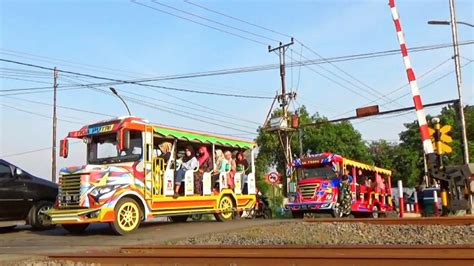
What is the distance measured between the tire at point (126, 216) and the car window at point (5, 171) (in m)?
3.65

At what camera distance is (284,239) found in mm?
11062

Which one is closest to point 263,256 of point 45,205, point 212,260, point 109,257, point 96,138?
point 212,260

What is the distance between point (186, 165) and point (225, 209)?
2.19 metres

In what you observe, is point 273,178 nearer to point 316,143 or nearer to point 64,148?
point 64,148

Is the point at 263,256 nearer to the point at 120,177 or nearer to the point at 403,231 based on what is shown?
the point at 403,231

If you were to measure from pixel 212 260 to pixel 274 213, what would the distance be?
18.2 meters

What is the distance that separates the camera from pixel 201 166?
53.7 ft

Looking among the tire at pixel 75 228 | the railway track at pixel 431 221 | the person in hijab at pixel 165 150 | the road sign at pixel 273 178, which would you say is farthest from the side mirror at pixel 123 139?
the road sign at pixel 273 178

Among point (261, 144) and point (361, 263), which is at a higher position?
point (261, 144)

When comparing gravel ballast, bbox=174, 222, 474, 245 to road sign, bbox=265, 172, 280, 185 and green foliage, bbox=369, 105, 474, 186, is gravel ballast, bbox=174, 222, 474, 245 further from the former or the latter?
green foliage, bbox=369, 105, 474, 186

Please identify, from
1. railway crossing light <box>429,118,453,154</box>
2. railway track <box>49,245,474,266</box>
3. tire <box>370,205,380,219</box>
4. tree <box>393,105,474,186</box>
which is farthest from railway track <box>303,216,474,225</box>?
tree <box>393,105,474,186</box>

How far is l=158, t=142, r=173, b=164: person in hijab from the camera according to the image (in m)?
15.1

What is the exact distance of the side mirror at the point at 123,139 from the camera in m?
13.4

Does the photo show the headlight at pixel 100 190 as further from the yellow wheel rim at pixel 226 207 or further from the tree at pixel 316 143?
the tree at pixel 316 143
